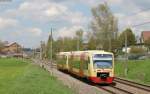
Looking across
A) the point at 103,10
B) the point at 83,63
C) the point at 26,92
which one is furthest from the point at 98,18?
the point at 26,92

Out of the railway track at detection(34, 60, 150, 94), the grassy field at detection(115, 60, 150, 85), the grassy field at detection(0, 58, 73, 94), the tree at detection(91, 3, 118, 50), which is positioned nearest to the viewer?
the grassy field at detection(0, 58, 73, 94)

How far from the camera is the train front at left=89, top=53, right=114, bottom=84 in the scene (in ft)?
136

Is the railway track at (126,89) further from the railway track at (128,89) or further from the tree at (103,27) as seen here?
the tree at (103,27)

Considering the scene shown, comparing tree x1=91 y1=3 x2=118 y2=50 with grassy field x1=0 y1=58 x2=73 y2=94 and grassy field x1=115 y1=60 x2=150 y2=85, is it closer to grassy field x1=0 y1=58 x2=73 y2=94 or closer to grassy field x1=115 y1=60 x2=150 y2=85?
grassy field x1=115 y1=60 x2=150 y2=85

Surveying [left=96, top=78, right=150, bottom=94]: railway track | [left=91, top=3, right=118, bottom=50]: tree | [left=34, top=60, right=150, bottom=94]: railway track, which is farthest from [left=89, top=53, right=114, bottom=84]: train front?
[left=91, top=3, right=118, bottom=50]: tree

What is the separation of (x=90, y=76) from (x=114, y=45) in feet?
196

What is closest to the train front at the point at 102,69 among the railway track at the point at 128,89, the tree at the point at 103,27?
the railway track at the point at 128,89

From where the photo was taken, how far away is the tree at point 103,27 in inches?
3706

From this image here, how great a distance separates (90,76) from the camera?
42031 millimetres

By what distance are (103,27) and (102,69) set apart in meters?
55.5

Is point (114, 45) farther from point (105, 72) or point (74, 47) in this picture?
point (105, 72)

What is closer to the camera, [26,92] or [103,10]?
[26,92]

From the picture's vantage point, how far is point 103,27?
96562 millimetres

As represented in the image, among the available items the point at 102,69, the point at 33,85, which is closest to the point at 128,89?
the point at 102,69
